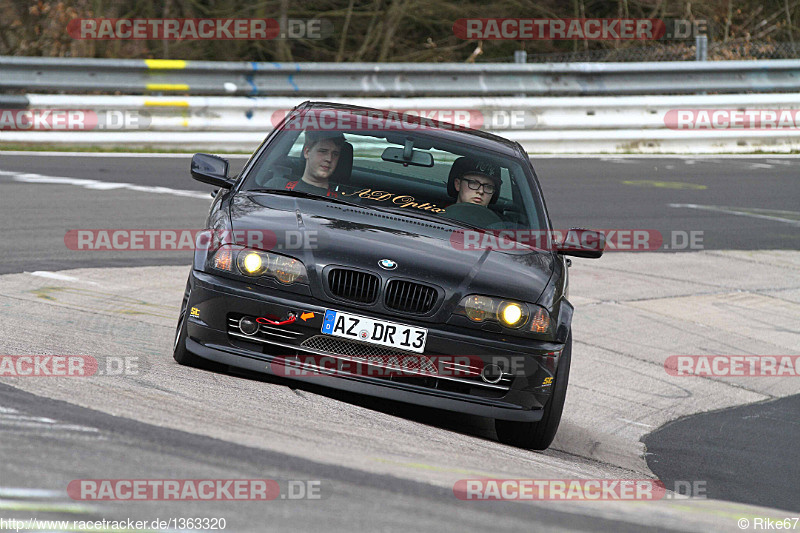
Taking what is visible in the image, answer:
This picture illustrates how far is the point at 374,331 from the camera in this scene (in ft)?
16.6

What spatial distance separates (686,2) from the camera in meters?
24.1

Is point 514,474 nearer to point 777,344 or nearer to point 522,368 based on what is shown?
point 522,368

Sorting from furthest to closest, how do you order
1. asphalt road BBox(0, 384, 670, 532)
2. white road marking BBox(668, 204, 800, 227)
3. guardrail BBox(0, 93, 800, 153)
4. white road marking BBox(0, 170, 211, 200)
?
guardrail BBox(0, 93, 800, 153), white road marking BBox(668, 204, 800, 227), white road marking BBox(0, 170, 211, 200), asphalt road BBox(0, 384, 670, 532)

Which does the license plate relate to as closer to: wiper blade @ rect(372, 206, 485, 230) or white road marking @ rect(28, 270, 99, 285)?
wiper blade @ rect(372, 206, 485, 230)

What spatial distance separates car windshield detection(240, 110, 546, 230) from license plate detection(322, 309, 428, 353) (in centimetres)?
117

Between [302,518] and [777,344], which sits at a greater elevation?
[302,518]

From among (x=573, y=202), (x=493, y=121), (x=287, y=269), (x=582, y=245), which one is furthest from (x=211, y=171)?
(x=493, y=121)

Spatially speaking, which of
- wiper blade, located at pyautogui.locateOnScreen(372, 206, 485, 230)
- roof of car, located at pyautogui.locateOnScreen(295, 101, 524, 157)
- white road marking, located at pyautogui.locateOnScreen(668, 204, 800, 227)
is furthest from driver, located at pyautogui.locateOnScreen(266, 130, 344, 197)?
white road marking, located at pyautogui.locateOnScreen(668, 204, 800, 227)

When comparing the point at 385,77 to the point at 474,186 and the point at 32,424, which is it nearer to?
the point at 474,186

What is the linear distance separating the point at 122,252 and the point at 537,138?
30.6 feet

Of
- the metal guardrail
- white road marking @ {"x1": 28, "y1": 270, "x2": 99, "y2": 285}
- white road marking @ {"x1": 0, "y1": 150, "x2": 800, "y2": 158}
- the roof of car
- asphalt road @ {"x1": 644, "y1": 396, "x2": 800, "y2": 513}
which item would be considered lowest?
asphalt road @ {"x1": 644, "y1": 396, "x2": 800, "y2": 513}

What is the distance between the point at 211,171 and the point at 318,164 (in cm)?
61

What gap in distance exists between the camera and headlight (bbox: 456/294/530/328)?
5145mm

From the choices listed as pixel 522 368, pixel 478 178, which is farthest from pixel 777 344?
pixel 522 368
